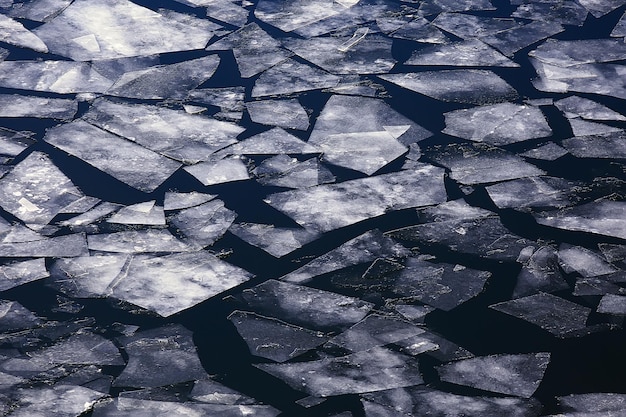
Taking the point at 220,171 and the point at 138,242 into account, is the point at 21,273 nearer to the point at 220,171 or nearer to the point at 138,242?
the point at 138,242

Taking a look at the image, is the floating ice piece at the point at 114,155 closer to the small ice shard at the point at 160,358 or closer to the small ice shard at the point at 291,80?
the small ice shard at the point at 291,80

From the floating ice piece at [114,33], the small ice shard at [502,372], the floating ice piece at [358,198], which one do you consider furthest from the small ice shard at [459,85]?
the small ice shard at [502,372]

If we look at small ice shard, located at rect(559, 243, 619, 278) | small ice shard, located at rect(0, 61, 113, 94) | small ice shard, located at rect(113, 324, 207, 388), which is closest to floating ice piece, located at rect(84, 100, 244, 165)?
small ice shard, located at rect(0, 61, 113, 94)

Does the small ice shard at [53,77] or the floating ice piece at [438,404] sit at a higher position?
the small ice shard at [53,77]

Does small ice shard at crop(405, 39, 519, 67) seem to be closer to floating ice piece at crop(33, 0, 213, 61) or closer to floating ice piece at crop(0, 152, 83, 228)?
floating ice piece at crop(33, 0, 213, 61)

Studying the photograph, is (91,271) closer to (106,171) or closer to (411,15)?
(106,171)
